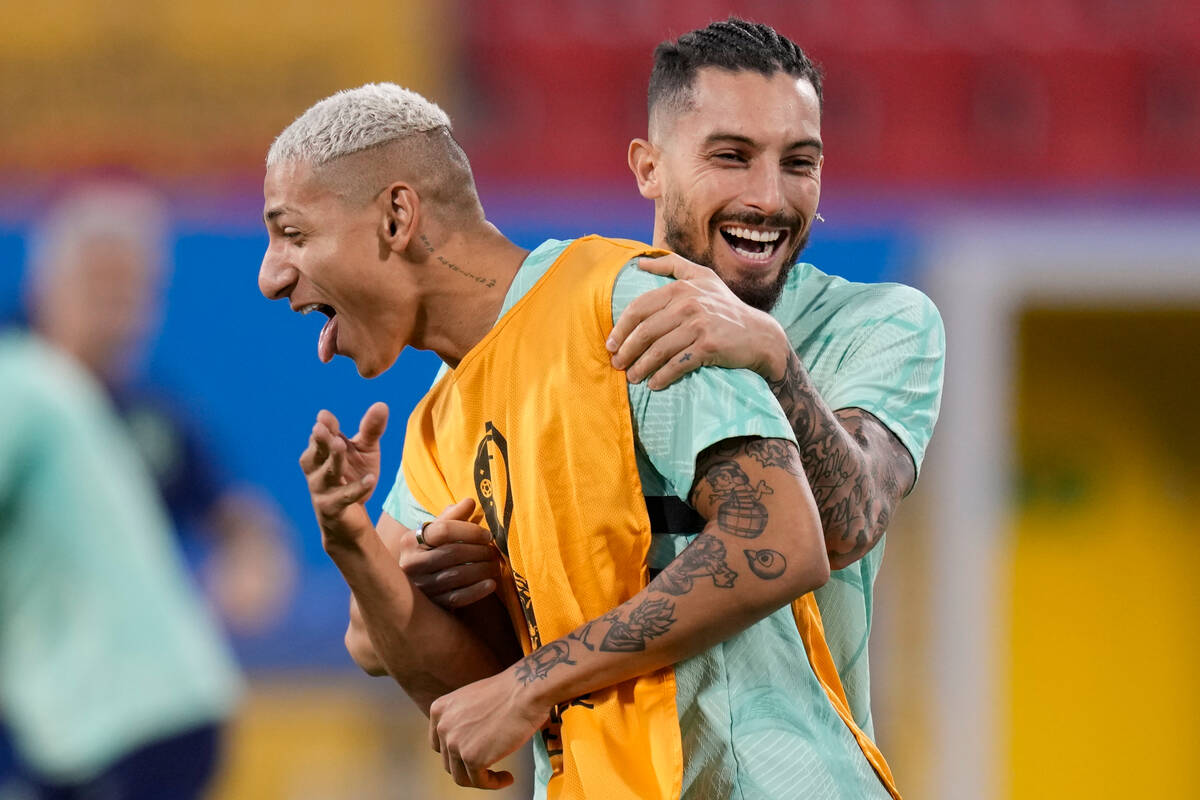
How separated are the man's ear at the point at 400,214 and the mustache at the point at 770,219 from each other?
70 centimetres

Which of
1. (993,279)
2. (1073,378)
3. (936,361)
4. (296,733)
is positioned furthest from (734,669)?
(1073,378)

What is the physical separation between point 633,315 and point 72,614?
3456 millimetres

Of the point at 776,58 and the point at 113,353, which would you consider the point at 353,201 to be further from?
the point at 113,353

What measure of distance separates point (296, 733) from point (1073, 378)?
4047mm

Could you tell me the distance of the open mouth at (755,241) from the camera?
8.93 ft

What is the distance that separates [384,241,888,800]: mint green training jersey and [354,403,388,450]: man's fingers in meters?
0.33

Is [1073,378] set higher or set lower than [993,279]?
lower

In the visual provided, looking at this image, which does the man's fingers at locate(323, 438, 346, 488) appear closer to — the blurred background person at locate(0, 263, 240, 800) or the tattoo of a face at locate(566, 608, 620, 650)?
the tattoo of a face at locate(566, 608, 620, 650)

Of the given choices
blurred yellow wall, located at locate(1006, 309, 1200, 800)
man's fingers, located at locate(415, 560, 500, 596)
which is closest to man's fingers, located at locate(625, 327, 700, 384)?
man's fingers, located at locate(415, 560, 500, 596)

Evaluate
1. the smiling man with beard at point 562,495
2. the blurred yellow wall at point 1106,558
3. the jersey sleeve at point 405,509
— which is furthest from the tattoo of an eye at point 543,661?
the blurred yellow wall at point 1106,558

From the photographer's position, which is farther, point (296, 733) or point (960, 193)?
point (960, 193)

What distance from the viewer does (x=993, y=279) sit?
7.01 metres

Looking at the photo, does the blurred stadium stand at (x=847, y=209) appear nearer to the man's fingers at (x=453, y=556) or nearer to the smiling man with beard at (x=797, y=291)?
the smiling man with beard at (x=797, y=291)

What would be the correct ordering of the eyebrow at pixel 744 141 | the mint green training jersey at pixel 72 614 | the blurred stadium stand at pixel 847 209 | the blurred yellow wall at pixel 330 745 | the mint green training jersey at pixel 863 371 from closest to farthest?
the mint green training jersey at pixel 863 371
the eyebrow at pixel 744 141
the mint green training jersey at pixel 72 614
the blurred yellow wall at pixel 330 745
the blurred stadium stand at pixel 847 209
